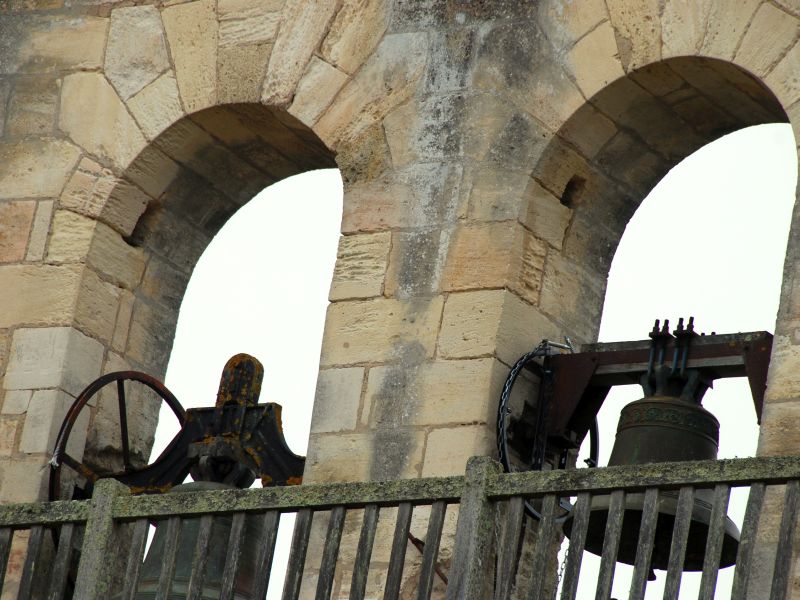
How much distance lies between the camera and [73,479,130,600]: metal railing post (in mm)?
7605

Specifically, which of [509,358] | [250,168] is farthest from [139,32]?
[509,358]

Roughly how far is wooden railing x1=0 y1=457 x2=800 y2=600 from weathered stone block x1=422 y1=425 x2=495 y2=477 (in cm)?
15

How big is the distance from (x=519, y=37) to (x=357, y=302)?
1.11 metres

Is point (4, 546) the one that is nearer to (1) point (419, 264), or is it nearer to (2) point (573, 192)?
(1) point (419, 264)

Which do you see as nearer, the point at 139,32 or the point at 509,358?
the point at 509,358

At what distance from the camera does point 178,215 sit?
973 cm

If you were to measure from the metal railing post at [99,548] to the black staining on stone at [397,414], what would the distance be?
1.04 meters

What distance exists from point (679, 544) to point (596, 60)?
2379mm

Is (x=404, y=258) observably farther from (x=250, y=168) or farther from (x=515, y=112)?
(x=250, y=168)

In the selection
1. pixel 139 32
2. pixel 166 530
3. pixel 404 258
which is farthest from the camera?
pixel 139 32

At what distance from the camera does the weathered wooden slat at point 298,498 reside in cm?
721

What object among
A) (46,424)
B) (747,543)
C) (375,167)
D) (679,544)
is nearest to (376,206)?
(375,167)

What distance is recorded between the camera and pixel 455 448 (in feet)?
27.1

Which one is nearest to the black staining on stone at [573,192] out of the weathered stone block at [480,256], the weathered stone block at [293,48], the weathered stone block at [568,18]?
the weathered stone block at [480,256]
